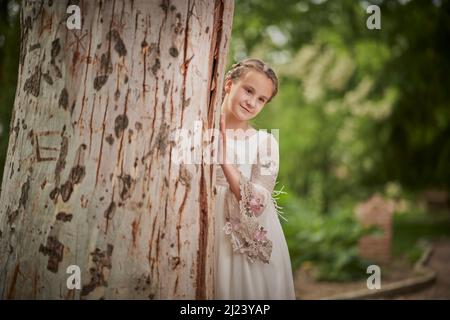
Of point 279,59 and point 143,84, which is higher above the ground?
point 279,59

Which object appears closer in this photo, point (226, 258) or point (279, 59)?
point (226, 258)

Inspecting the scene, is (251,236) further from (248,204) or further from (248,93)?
(248,93)

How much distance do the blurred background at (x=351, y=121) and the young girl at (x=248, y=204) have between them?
3.45 feet

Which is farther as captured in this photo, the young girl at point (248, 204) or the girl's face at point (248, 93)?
the girl's face at point (248, 93)

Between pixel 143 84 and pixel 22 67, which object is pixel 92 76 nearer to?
pixel 143 84

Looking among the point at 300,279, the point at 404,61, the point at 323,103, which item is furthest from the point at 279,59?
the point at 300,279

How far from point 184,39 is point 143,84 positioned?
0.94 feet

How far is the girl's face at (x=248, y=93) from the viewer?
8.77ft

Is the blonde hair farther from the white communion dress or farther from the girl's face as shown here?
the white communion dress

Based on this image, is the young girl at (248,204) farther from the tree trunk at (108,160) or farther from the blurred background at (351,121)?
the blurred background at (351,121)

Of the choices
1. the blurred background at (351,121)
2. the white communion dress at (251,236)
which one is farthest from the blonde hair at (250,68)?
the blurred background at (351,121)

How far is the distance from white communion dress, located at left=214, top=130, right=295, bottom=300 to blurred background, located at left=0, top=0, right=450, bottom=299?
44.8 inches

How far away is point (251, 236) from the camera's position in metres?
2.52

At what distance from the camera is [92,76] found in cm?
202
